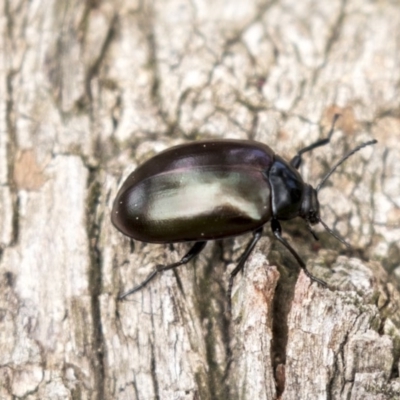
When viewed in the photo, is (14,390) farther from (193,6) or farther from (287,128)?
(193,6)

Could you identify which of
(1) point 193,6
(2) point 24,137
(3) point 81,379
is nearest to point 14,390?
(3) point 81,379

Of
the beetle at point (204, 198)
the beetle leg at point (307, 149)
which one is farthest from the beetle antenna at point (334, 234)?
the beetle leg at point (307, 149)

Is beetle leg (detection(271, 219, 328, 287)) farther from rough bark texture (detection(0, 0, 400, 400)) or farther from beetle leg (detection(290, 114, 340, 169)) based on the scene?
beetle leg (detection(290, 114, 340, 169))

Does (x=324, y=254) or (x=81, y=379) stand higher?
(x=324, y=254)

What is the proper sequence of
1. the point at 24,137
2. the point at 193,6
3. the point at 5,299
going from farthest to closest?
1. the point at 193,6
2. the point at 24,137
3. the point at 5,299

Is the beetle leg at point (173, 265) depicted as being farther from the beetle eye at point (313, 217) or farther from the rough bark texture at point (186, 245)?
the beetle eye at point (313, 217)

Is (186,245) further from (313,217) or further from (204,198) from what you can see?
(313,217)

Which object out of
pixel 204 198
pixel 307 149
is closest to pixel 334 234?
pixel 307 149

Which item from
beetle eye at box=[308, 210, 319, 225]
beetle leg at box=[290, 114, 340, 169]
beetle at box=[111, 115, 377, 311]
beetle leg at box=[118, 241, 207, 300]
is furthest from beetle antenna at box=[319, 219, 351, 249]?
beetle leg at box=[118, 241, 207, 300]

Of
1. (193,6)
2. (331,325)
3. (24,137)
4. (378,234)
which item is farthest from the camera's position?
(193,6)
